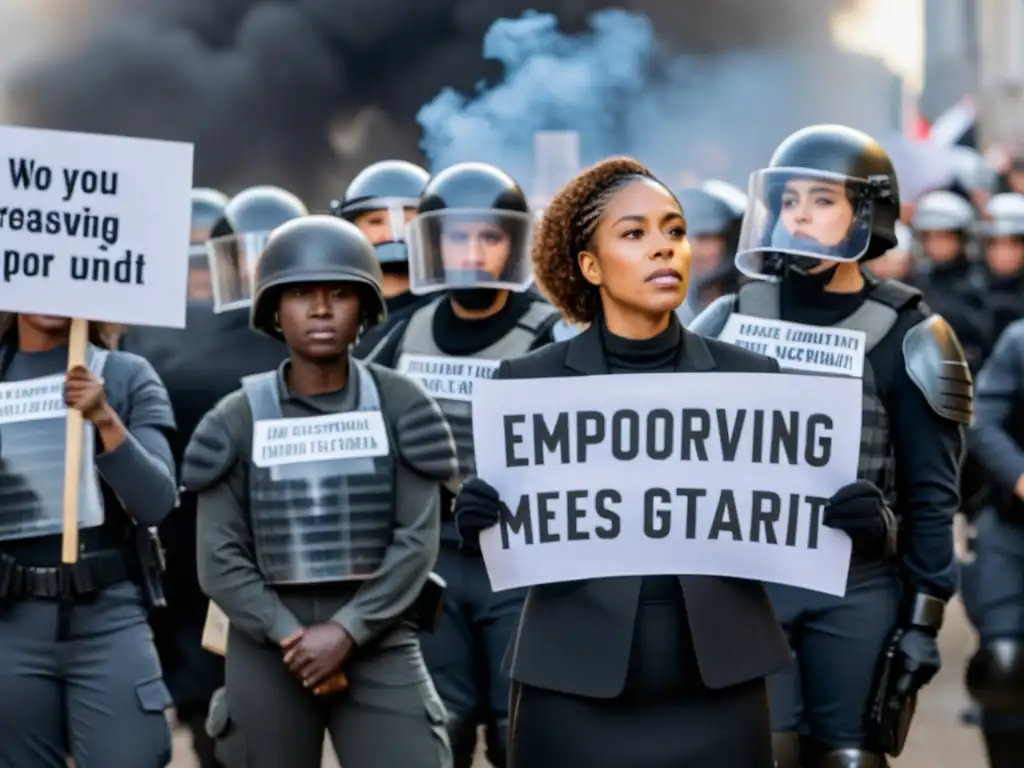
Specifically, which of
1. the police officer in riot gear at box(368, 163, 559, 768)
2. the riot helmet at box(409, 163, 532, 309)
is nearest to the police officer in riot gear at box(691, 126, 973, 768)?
the police officer in riot gear at box(368, 163, 559, 768)

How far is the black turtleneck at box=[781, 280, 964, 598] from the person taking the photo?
5441 mm

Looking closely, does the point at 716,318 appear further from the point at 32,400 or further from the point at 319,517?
the point at 32,400

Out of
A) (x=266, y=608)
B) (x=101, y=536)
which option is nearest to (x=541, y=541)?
(x=266, y=608)

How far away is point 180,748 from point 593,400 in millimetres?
4500

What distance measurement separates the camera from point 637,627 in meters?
4.18

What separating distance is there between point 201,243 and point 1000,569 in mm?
3086

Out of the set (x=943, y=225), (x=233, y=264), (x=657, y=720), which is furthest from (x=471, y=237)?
(x=943, y=225)

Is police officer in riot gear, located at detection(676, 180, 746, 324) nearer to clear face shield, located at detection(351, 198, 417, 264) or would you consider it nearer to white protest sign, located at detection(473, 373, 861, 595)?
clear face shield, located at detection(351, 198, 417, 264)

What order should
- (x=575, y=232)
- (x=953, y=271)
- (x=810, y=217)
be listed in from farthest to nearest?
(x=953, y=271)
(x=810, y=217)
(x=575, y=232)

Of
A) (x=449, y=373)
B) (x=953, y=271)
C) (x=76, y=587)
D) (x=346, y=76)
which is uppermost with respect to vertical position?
(x=346, y=76)

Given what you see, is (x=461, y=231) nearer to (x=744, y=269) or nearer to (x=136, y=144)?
(x=744, y=269)

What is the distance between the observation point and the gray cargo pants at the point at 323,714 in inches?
197

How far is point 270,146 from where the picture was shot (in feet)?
43.6

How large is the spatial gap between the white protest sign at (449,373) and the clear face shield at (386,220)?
105cm
